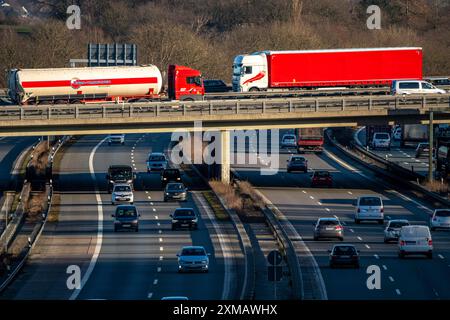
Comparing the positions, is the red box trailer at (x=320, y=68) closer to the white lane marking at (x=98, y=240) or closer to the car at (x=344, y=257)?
the white lane marking at (x=98, y=240)

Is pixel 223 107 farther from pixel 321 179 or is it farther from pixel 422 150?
pixel 422 150

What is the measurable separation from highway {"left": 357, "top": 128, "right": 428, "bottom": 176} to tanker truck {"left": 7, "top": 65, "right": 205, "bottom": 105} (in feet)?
53.2

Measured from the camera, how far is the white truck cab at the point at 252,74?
86062 millimetres

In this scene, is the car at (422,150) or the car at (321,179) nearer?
the car at (321,179)

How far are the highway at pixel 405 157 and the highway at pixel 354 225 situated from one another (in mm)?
3462

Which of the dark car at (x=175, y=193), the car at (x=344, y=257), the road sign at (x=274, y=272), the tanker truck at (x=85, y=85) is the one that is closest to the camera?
the road sign at (x=274, y=272)

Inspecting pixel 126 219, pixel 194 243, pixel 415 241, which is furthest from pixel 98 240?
pixel 415 241

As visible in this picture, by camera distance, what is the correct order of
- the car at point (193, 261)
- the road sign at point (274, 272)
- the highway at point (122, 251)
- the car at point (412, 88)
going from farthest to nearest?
the car at point (412, 88)
the car at point (193, 261)
the highway at point (122, 251)
the road sign at point (274, 272)

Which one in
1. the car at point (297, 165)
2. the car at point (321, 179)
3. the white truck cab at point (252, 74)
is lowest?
the car at point (321, 179)

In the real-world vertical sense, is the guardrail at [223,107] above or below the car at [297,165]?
above

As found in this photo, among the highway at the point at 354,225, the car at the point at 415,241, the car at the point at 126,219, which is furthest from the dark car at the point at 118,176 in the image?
the car at the point at 415,241
